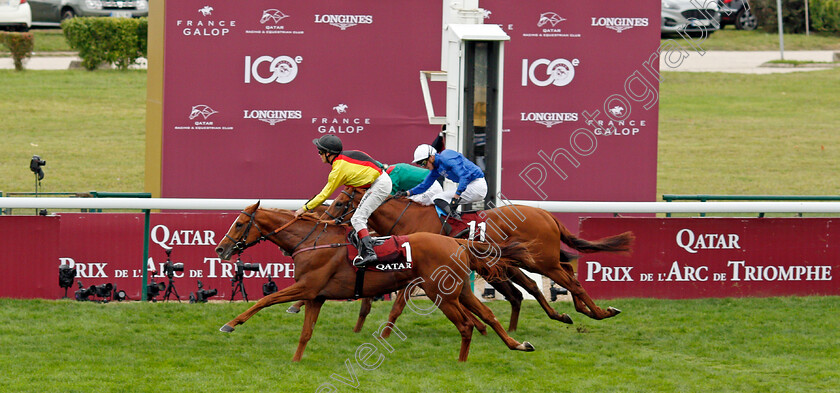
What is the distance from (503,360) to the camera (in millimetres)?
8781

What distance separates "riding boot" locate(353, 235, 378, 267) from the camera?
873 cm

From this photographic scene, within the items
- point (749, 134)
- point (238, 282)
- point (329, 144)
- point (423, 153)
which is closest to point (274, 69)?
point (238, 282)

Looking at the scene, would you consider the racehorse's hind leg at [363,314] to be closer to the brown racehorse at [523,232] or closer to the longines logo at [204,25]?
the brown racehorse at [523,232]

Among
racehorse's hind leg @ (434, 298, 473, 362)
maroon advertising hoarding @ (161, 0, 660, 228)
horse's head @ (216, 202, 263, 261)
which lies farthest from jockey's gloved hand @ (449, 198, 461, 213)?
maroon advertising hoarding @ (161, 0, 660, 228)

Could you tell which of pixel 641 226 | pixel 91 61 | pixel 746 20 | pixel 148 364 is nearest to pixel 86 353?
pixel 148 364

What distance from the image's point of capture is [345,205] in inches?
371

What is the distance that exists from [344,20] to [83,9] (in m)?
14.5

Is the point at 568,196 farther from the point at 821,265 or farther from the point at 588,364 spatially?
the point at 588,364

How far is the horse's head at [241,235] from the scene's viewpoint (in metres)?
8.84

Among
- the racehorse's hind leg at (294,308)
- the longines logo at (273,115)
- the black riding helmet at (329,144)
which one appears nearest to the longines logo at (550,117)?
the longines logo at (273,115)

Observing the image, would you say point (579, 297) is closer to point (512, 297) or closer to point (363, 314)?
point (512, 297)

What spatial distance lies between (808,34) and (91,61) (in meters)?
19.0

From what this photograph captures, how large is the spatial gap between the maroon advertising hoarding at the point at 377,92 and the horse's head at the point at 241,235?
16.2 ft

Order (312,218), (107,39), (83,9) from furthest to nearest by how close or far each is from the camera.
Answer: (83,9) → (107,39) → (312,218)
